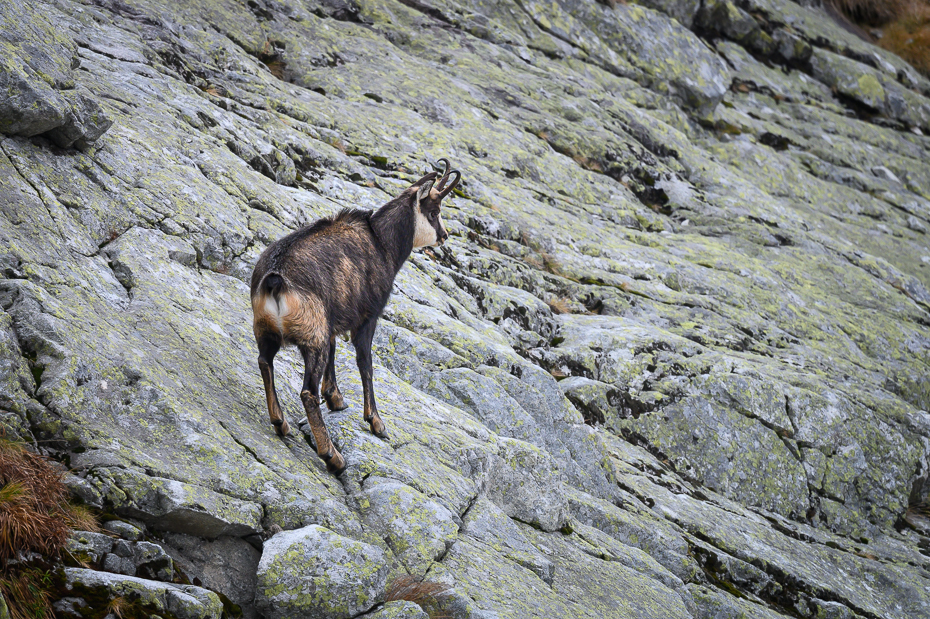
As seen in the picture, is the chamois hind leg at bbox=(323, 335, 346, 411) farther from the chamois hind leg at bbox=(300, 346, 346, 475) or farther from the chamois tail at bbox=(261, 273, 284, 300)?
the chamois tail at bbox=(261, 273, 284, 300)

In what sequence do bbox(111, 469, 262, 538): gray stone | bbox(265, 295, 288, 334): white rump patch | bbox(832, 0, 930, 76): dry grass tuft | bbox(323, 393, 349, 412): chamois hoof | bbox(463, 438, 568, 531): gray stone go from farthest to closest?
1. bbox(832, 0, 930, 76): dry grass tuft
2. bbox(463, 438, 568, 531): gray stone
3. bbox(323, 393, 349, 412): chamois hoof
4. bbox(265, 295, 288, 334): white rump patch
5. bbox(111, 469, 262, 538): gray stone

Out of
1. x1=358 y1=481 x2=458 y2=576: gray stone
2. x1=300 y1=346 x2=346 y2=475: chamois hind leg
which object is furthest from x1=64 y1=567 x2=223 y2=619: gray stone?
x1=300 y1=346 x2=346 y2=475: chamois hind leg

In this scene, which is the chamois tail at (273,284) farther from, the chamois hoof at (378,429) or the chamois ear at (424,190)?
the chamois ear at (424,190)

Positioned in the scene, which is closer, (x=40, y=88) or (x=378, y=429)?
(x=378, y=429)

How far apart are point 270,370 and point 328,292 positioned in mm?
934

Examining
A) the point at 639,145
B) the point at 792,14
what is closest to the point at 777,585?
the point at 639,145

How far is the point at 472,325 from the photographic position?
36.5 feet

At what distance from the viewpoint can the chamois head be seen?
334 inches

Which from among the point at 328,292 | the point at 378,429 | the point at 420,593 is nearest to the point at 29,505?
the point at 420,593

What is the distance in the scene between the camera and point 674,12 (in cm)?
2761

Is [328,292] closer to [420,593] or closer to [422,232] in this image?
[422,232]

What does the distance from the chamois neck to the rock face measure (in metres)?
1.60

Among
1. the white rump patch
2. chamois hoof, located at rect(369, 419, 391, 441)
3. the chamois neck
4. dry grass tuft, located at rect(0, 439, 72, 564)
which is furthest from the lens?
the chamois neck

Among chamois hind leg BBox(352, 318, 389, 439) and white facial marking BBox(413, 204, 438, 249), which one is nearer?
chamois hind leg BBox(352, 318, 389, 439)
